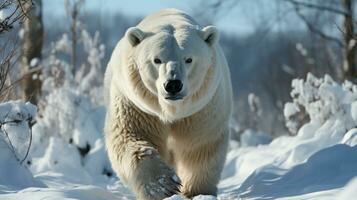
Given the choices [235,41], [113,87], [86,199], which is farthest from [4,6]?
[235,41]

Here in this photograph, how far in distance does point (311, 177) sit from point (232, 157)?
4132mm

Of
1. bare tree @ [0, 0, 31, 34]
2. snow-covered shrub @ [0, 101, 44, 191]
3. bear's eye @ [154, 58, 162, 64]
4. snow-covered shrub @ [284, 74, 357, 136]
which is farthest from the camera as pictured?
snow-covered shrub @ [284, 74, 357, 136]

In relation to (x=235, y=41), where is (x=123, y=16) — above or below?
above

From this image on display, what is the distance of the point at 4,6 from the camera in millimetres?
6098

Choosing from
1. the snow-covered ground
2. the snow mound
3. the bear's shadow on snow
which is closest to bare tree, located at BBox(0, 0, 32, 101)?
the snow-covered ground

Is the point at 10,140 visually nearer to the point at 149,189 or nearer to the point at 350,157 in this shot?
the point at 149,189

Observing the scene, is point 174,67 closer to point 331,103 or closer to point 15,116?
point 15,116

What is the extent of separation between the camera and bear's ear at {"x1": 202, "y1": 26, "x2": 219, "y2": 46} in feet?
20.5

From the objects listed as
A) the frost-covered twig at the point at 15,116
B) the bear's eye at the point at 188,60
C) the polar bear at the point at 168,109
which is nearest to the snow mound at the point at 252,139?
the polar bear at the point at 168,109

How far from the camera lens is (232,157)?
10.4m

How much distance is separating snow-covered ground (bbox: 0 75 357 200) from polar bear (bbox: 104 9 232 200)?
0.42m

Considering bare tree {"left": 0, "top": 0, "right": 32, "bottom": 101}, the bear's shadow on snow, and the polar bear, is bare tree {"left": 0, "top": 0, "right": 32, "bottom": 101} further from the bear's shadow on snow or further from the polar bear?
the bear's shadow on snow

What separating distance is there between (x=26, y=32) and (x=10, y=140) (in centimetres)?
505

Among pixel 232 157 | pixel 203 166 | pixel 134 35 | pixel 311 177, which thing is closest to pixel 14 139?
pixel 134 35
